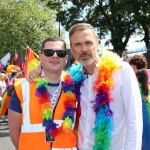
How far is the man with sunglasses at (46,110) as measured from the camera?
323cm

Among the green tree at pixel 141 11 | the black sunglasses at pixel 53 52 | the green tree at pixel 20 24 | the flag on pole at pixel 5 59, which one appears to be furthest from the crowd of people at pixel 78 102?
the green tree at pixel 20 24

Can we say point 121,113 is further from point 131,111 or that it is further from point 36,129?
point 36,129

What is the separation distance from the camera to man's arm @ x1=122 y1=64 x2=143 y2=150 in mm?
2996

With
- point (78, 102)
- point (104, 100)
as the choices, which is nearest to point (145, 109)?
point (78, 102)

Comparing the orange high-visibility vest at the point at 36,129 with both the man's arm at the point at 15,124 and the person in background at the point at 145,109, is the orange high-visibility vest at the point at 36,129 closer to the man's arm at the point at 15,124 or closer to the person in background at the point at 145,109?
the man's arm at the point at 15,124

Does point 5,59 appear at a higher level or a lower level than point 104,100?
higher

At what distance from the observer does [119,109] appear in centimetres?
313

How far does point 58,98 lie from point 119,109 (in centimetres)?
46

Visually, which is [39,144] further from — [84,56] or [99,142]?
[84,56]

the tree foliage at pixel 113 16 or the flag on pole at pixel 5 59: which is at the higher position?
the tree foliage at pixel 113 16

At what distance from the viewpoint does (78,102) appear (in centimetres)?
341

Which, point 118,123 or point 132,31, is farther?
point 132,31

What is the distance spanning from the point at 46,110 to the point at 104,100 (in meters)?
0.40

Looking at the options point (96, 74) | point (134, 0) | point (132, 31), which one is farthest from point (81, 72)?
point (132, 31)
